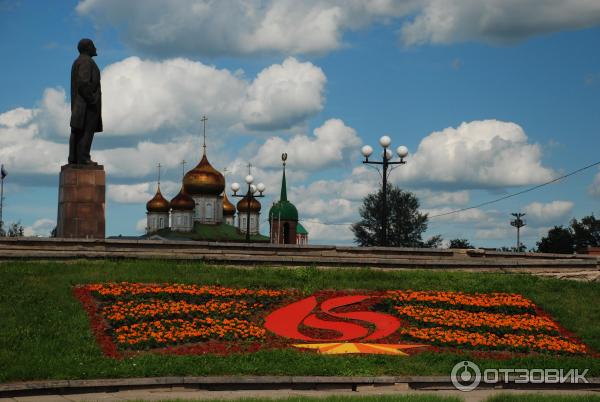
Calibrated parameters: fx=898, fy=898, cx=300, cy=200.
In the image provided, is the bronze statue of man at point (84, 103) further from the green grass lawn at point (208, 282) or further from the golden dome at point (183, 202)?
the golden dome at point (183, 202)

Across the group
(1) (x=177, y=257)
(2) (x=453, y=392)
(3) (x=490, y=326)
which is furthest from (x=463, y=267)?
(2) (x=453, y=392)

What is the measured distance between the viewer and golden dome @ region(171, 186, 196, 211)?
256 feet

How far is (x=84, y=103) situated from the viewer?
24297 mm

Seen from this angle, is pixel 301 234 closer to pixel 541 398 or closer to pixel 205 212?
pixel 205 212

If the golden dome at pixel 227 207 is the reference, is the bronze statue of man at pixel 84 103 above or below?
below

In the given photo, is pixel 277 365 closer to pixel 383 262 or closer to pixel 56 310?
pixel 56 310

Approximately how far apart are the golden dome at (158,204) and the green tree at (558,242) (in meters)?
35.5

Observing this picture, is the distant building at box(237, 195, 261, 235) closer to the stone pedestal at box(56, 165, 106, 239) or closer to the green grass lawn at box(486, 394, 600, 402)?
the stone pedestal at box(56, 165, 106, 239)

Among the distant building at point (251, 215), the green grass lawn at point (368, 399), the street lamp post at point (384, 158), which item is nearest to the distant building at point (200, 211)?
the distant building at point (251, 215)

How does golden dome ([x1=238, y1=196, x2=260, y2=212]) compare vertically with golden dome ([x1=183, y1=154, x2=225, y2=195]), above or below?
below

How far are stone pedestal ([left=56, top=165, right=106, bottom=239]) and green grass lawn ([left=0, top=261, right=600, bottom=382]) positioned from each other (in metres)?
2.98

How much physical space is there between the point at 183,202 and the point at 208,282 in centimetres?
5890

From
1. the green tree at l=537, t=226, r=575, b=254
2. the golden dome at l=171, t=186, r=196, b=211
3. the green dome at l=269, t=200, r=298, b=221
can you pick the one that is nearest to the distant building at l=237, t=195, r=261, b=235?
the golden dome at l=171, t=186, r=196, b=211

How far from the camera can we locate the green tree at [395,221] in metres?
78.9
